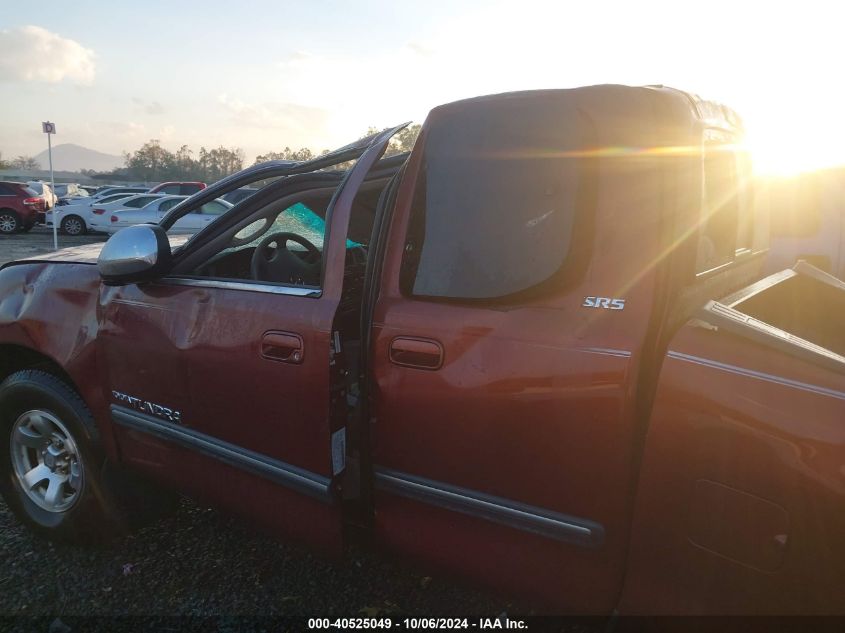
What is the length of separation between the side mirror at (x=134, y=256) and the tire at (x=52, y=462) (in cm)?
70

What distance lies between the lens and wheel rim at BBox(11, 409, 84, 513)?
2688 mm

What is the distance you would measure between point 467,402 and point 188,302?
120 cm

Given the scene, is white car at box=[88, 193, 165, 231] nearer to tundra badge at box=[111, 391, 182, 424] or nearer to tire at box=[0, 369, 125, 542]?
tire at box=[0, 369, 125, 542]

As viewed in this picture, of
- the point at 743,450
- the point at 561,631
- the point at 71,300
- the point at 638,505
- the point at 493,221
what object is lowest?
the point at 561,631

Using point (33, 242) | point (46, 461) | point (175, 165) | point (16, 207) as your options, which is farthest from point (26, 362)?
point (175, 165)

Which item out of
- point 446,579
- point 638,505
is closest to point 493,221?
point 638,505

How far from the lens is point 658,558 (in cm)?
151

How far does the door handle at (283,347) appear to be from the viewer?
1944 millimetres

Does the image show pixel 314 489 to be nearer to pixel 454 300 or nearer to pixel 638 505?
pixel 454 300

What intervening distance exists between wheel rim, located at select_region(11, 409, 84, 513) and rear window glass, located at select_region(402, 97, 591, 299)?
1923 millimetres

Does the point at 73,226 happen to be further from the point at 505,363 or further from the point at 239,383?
the point at 505,363

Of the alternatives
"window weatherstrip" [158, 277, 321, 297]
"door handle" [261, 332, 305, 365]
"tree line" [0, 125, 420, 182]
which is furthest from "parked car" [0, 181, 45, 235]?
"tree line" [0, 125, 420, 182]

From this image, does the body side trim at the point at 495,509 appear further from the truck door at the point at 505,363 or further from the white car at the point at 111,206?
the white car at the point at 111,206

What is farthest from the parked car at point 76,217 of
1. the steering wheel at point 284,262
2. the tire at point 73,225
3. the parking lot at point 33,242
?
the steering wheel at point 284,262
